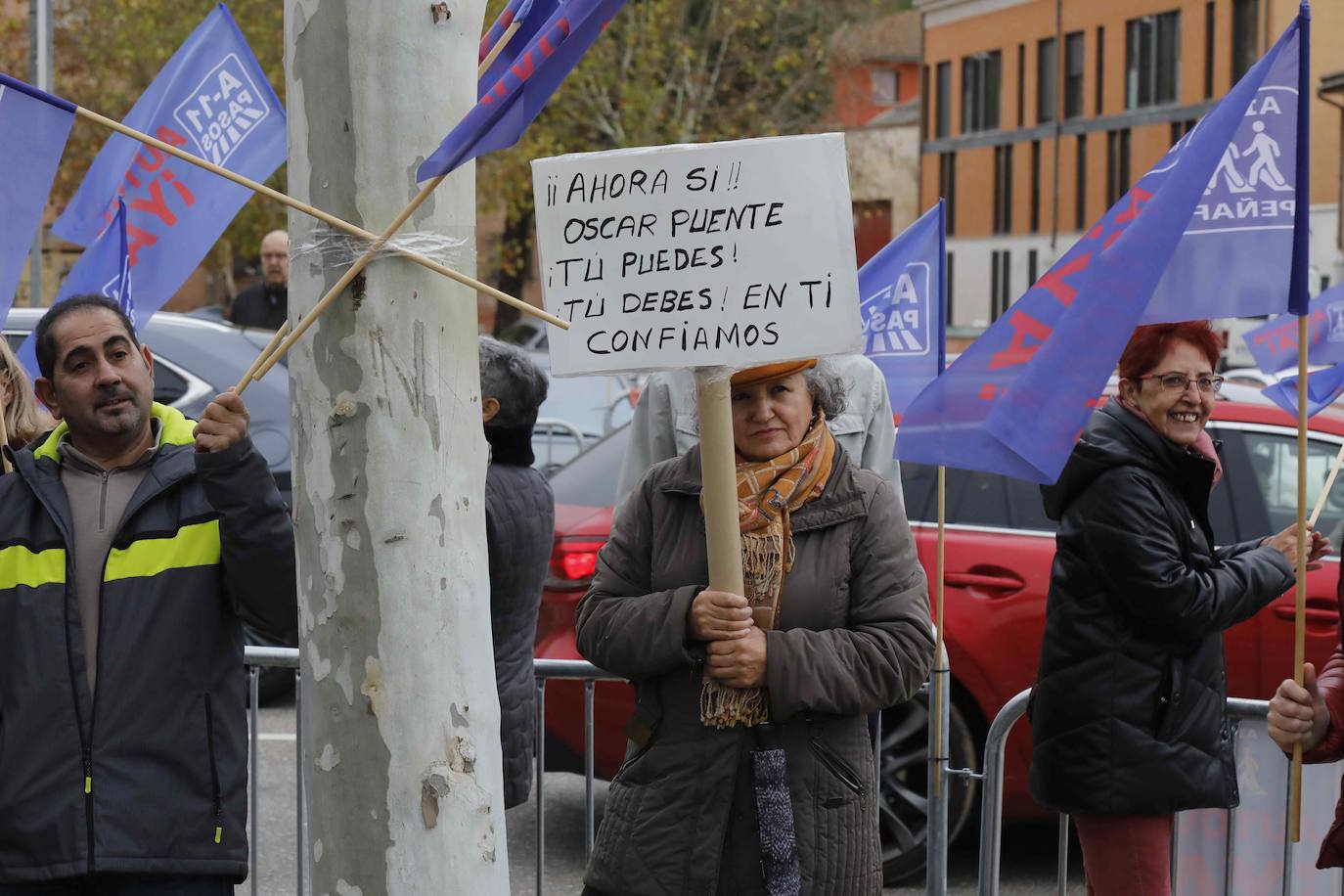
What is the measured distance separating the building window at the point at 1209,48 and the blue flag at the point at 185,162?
42.4 metres

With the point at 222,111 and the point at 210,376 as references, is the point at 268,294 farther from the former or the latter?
the point at 222,111

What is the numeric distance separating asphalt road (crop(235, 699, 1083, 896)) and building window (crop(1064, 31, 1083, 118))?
152 feet

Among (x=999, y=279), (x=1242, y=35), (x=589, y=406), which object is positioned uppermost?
(x=1242, y=35)

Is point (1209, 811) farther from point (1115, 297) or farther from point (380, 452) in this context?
point (380, 452)

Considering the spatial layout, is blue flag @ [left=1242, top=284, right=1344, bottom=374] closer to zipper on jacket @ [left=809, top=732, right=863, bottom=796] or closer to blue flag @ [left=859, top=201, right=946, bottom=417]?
blue flag @ [left=859, top=201, right=946, bottom=417]

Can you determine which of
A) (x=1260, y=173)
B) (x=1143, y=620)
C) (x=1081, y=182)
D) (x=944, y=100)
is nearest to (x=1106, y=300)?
(x=1260, y=173)

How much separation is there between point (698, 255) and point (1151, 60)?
1874 inches

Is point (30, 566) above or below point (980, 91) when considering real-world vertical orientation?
below

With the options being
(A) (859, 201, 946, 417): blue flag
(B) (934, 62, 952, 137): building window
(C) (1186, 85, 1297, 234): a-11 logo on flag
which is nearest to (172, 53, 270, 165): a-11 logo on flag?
(A) (859, 201, 946, 417): blue flag

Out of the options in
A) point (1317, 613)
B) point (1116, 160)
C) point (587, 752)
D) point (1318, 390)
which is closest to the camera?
point (587, 752)

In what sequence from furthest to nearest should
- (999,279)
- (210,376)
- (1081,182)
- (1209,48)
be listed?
(999,279) → (1081,182) → (1209,48) → (210,376)

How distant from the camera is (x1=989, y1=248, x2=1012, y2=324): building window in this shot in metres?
54.0

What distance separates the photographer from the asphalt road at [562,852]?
6398 millimetres

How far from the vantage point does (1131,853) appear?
4.31 metres
